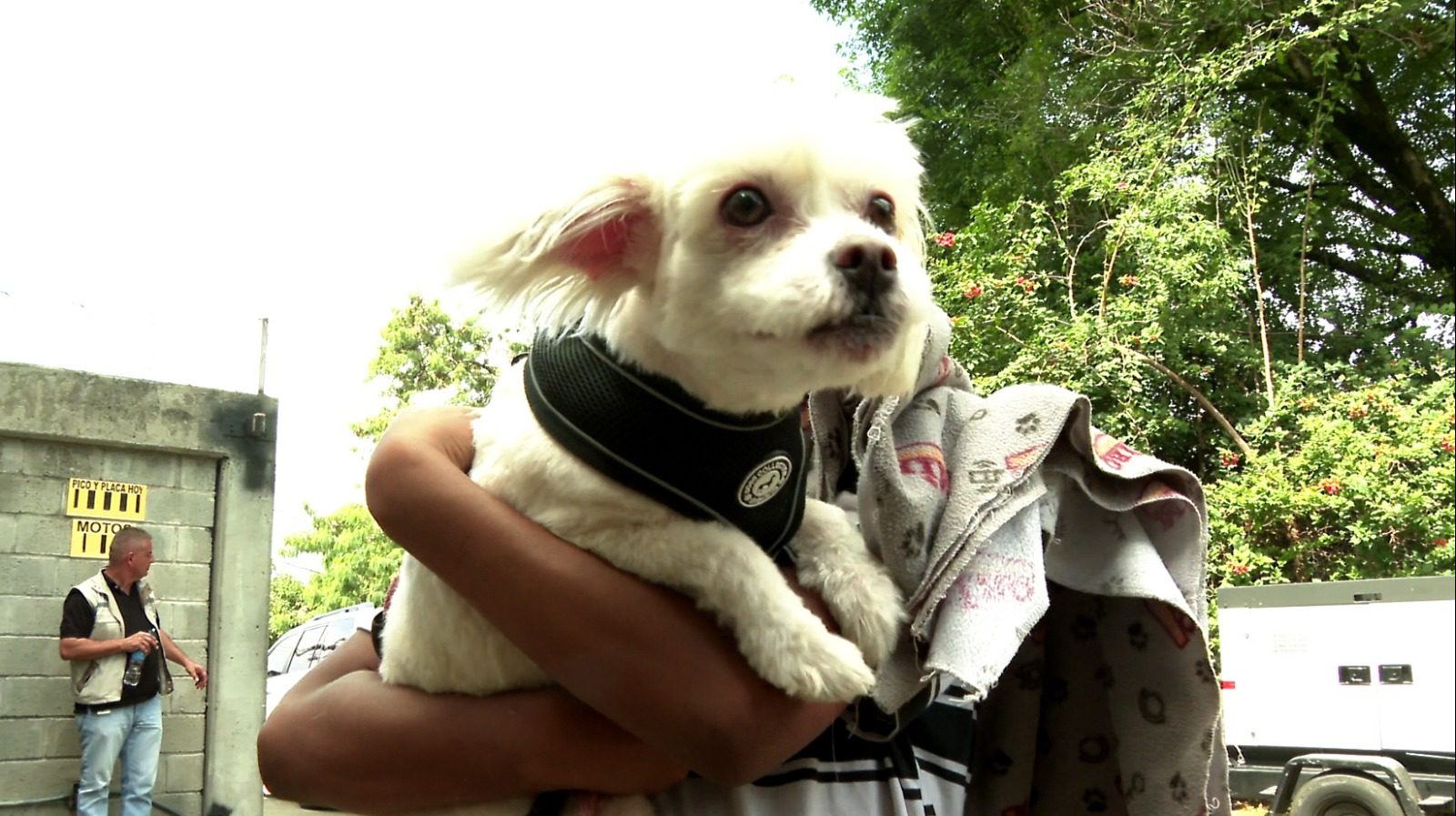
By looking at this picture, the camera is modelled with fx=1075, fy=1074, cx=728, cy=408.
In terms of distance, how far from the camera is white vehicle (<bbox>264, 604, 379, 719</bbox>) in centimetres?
136

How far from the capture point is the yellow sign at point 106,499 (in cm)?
301

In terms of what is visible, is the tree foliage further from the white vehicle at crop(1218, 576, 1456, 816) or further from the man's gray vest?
the man's gray vest

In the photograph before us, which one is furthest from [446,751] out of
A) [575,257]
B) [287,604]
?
[287,604]

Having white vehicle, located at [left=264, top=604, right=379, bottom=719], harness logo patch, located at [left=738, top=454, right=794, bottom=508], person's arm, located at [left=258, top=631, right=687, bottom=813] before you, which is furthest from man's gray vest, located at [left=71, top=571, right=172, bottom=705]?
harness logo patch, located at [left=738, top=454, right=794, bottom=508]

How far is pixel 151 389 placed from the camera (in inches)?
125

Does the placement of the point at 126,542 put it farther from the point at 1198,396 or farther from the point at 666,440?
the point at 1198,396

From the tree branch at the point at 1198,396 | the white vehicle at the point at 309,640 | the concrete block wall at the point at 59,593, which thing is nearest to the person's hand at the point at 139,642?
the concrete block wall at the point at 59,593

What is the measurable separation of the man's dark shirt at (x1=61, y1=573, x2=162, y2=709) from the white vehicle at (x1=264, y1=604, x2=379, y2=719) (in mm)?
1120

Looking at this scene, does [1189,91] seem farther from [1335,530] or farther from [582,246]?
[582,246]

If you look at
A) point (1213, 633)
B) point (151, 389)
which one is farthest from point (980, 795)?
point (151, 389)

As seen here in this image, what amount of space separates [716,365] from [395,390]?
817 millimetres

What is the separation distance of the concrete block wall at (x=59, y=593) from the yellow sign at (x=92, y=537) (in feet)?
0.07

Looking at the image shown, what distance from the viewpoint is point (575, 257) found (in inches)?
32.6

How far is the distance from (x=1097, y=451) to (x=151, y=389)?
3082mm
